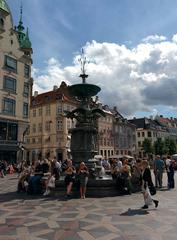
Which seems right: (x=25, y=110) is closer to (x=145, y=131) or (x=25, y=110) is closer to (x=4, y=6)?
(x=4, y=6)

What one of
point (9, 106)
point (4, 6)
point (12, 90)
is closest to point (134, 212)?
point (9, 106)

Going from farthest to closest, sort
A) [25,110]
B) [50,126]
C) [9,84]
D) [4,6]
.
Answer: [50,126]
[25,110]
[4,6]
[9,84]

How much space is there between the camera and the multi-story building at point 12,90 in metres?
35.9

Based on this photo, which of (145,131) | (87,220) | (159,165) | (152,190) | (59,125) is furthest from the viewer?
(145,131)

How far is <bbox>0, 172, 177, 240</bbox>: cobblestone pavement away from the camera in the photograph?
631cm

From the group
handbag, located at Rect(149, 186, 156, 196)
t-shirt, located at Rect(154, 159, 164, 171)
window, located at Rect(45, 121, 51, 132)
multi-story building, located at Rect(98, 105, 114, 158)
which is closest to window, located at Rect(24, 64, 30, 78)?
window, located at Rect(45, 121, 51, 132)

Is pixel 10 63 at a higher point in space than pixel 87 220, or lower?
higher

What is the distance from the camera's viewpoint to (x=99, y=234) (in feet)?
20.7

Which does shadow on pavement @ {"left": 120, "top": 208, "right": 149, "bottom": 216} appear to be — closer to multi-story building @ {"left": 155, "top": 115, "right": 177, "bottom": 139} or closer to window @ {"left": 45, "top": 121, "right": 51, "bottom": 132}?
window @ {"left": 45, "top": 121, "right": 51, "bottom": 132}

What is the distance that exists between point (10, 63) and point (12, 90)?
12.0 ft

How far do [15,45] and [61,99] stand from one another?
19.1 meters

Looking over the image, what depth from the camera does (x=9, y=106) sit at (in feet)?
122

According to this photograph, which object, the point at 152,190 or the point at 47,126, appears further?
the point at 47,126

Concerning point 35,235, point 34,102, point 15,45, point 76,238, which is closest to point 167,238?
point 76,238
